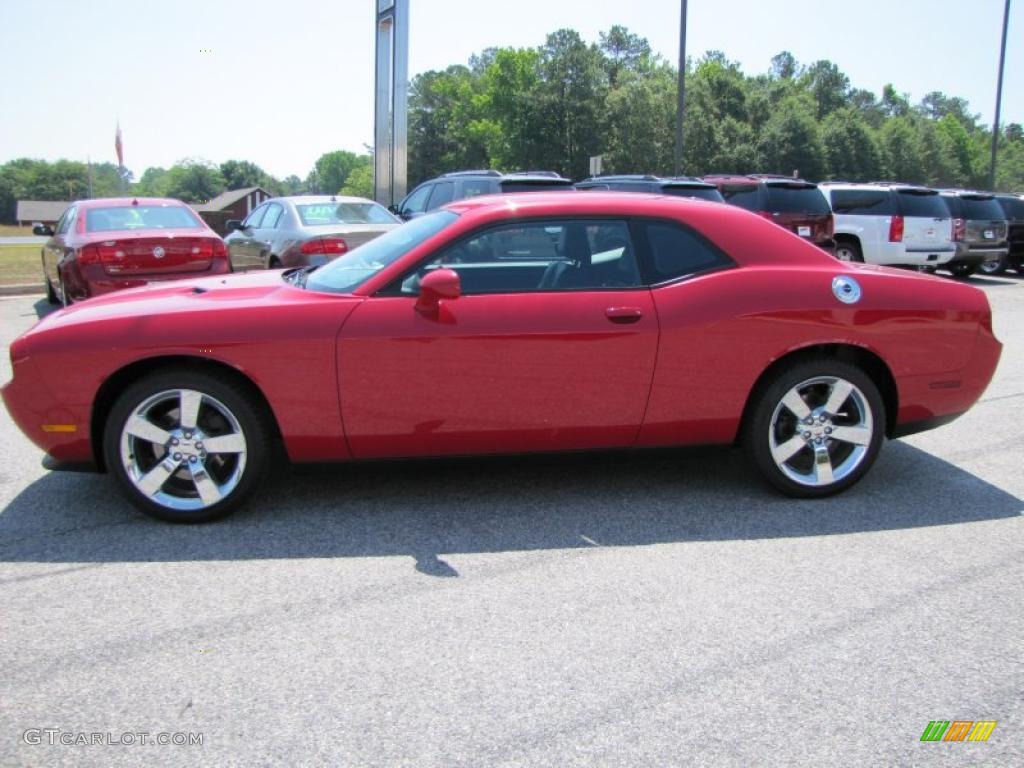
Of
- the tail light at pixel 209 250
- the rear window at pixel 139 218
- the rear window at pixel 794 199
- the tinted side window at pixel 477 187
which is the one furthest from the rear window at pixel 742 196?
the rear window at pixel 139 218

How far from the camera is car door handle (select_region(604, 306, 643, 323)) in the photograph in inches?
159

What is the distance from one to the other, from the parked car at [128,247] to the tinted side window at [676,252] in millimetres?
6295

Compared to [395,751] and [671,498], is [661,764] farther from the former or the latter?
[671,498]

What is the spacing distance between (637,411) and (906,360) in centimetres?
144

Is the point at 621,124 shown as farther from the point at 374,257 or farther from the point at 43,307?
the point at 374,257

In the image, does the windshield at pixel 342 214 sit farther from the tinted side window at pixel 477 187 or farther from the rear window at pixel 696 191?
the rear window at pixel 696 191

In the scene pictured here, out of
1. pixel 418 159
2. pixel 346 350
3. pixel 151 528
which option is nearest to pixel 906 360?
pixel 346 350

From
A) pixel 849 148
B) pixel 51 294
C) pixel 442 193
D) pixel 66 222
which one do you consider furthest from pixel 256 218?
pixel 849 148

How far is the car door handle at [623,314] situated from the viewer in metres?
4.05

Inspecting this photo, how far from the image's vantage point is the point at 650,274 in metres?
4.20

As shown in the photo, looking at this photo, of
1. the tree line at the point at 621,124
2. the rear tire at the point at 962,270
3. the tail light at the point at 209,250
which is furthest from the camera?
the tree line at the point at 621,124

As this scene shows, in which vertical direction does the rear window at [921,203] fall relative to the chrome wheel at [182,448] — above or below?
above

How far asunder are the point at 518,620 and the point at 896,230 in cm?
1395

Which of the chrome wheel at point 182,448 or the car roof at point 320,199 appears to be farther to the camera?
the car roof at point 320,199
